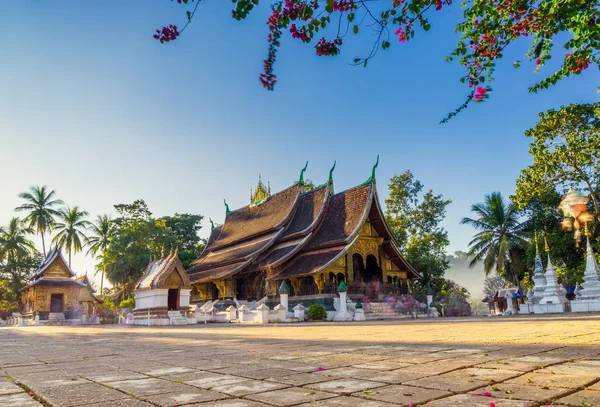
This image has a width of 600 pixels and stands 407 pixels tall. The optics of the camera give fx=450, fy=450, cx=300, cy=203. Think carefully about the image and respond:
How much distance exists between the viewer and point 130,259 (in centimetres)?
3095

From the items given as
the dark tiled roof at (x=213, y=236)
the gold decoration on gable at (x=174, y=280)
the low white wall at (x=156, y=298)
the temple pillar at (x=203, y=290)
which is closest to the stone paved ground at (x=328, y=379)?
the low white wall at (x=156, y=298)

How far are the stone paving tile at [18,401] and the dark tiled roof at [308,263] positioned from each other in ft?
55.8

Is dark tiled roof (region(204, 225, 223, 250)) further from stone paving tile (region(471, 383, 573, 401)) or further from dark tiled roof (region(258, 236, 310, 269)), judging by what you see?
stone paving tile (region(471, 383, 573, 401))

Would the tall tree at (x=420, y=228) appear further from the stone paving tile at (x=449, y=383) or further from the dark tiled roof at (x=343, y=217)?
the stone paving tile at (x=449, y=383)

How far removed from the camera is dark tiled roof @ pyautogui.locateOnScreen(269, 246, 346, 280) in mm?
19812

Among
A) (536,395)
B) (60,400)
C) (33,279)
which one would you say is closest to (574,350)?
(536,395)

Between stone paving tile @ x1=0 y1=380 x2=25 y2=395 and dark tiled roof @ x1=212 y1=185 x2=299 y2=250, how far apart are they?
70.5ft

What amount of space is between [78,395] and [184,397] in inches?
25.1

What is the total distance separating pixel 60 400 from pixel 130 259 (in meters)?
30.6

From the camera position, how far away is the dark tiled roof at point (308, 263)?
19.8m

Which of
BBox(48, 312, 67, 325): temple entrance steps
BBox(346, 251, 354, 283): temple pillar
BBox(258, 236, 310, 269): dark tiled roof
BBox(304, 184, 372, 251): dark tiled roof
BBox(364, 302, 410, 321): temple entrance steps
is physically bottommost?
BBox(48, 312, 67, 325): temple entrance steps

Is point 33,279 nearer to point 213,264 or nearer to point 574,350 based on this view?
point 213,264

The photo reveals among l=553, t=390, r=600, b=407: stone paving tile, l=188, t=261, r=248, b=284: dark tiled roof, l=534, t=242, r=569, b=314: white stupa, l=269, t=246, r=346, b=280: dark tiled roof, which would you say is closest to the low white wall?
l=188, t=261, r=248, b=284: dark tiled roof

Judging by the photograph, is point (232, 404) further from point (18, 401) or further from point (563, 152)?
point (563, 152)
